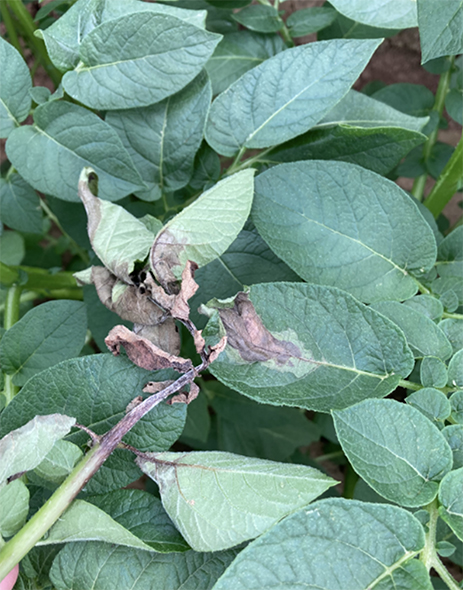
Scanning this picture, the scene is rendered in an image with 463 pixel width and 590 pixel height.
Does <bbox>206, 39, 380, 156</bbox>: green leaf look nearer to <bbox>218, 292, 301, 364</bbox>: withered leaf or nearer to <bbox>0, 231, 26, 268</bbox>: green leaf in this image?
<bbox>218, 292, 301, 364</bbox>: withered leaf

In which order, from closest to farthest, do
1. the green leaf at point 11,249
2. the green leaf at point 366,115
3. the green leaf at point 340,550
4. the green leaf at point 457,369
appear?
the green leaf at point 340,550 < the green leaf at point 457,369 < the green leaf at point 366,115 < the green leaf at point 11,249

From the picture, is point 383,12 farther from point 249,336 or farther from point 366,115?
point 249,336

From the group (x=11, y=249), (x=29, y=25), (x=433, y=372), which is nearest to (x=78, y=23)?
(x=29, y=25)

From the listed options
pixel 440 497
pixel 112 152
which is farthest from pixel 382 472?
pixel 112 152

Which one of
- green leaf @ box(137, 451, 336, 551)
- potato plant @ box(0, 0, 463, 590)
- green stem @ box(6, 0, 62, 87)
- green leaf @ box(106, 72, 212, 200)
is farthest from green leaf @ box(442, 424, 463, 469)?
green stem @ box(6, 0, 62, 87)

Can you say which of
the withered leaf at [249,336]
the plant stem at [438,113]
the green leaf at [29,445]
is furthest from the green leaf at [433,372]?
the plant stem at [438,113]

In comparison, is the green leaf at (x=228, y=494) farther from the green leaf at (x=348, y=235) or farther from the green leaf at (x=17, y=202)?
the green leaf at (x=17, y=202)

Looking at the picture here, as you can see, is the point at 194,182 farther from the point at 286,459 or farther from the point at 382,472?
the point at 286,459
